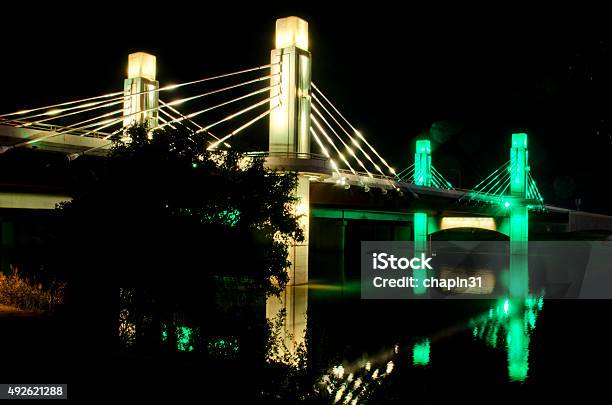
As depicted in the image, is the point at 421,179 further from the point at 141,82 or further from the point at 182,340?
the point at 182,340

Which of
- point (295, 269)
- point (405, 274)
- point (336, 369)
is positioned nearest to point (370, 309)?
point (295, 269)

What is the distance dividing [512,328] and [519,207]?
137ft

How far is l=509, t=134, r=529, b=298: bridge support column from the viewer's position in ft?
191

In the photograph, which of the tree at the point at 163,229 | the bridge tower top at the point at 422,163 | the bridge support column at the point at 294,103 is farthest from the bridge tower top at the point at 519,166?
the tree at the point at 163,229

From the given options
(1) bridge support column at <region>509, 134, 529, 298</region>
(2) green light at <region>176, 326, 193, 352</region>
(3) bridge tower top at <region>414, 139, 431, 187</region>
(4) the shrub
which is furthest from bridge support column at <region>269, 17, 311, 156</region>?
(3) bridge tower top at <region>414, 139, 431, 187</region>

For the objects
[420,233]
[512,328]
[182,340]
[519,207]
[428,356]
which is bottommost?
[428,356]

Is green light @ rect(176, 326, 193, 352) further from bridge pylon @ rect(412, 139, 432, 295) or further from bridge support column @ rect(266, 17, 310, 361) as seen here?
bridge pylon @ rect(412, 139, 432, 295)

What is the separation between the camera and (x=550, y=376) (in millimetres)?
13133

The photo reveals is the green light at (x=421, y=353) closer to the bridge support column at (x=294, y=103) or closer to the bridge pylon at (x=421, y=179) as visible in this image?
the bridge support column at (x=294, y=103)

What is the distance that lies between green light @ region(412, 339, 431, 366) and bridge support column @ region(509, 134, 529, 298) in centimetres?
3490

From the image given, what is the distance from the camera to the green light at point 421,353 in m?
14.1

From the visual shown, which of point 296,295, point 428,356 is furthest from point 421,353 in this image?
point 296,295

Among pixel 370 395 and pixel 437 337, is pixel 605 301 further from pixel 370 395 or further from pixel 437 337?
pixel 370 395

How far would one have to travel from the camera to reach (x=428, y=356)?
587 inches
